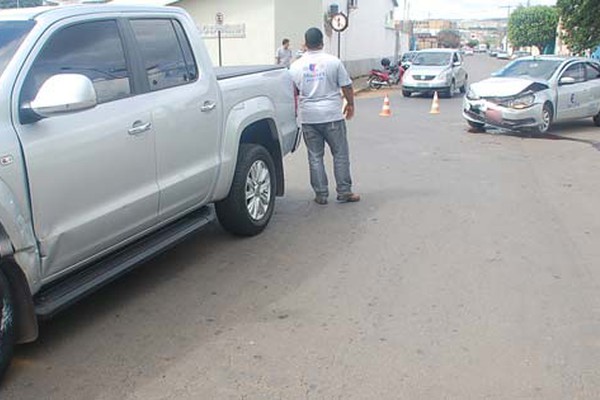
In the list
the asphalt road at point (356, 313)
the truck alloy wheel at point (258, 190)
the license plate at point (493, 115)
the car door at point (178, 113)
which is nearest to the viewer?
the asphalt road at point (356, 313)

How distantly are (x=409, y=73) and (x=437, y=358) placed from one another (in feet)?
68.3

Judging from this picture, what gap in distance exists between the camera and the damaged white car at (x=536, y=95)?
1263cm

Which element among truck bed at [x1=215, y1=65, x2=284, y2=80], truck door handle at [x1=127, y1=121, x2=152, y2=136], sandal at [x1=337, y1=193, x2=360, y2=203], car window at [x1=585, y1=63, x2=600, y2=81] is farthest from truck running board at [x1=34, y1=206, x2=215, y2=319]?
car window at [x1=585, y1=63, x2=600, y2=81]

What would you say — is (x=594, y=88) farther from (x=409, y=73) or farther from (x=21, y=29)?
(x=21, y=29)

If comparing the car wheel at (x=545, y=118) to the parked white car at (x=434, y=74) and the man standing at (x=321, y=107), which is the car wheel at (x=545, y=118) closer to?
the man standing at (x=321, y=107)

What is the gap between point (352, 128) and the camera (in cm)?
1426

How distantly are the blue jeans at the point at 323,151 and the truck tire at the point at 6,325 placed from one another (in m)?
4.24

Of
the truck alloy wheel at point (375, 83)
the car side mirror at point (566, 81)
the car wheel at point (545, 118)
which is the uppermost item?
the car side mirror at point (566, 81)

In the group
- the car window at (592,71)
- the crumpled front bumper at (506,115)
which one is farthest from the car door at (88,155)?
the car window at (592,71)

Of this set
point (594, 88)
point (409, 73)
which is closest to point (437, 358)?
point (594, 88)

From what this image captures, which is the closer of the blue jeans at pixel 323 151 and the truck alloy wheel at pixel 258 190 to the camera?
the truck alloy wheel at pixel 258 190

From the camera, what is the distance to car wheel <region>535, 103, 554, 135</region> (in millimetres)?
12828

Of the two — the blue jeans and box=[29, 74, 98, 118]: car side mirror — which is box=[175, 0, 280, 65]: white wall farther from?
box=[29, 74, 98, 118]: car side mirror

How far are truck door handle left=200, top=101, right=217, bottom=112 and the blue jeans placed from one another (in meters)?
2.09
